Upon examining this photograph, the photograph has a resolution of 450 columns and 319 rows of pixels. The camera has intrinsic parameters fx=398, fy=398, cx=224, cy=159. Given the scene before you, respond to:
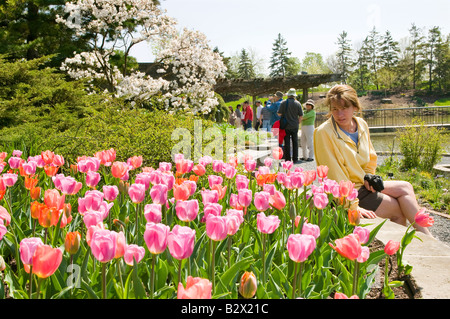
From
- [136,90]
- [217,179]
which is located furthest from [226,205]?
[136,90]

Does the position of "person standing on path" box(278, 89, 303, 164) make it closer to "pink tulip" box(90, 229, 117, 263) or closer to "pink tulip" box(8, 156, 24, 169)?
"pink tulip" box(8, 156, 24, 169)

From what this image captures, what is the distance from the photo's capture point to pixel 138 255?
1.34 m

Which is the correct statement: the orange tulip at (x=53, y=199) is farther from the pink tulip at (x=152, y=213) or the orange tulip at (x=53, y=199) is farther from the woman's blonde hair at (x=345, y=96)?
the woman's blonde hair at (x=345, y=96)

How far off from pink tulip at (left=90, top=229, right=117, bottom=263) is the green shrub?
25.8 feet

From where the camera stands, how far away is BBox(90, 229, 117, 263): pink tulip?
1.12 meters

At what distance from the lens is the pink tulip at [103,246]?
1122 millimetres

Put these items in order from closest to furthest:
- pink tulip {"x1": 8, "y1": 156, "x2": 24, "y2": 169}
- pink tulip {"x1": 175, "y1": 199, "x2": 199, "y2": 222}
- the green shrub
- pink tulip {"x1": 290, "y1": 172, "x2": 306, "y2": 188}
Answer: pink tulip {"x1": 175, "y1": 199, "x2": 199, "y2": 222}, pink tulip {"x1": 290, "y1": 172, "x2": 306, "y2": 188}, pink tulip {"x1": 8, "y1": 156, "x2": 24, "y2": 169}, the green shrub

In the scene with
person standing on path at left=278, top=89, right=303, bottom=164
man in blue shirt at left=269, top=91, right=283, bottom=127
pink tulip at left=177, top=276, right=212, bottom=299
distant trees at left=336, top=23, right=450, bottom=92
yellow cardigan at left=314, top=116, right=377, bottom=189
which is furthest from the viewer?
distant trees at left=336, top=23, right=450, bottom=92

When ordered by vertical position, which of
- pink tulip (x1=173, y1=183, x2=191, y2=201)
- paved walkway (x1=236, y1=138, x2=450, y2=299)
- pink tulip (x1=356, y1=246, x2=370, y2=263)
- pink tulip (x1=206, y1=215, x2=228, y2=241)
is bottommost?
paved walkway (x1=236, y1=138, x2=450, y2=299)

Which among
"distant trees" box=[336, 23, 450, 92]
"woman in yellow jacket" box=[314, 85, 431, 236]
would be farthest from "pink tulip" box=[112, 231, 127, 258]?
"distant trees" box=[336, 23, 450, 92]

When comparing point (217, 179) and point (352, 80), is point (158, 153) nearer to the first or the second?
point (217, 179)

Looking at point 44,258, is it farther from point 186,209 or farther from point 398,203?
point 398,203

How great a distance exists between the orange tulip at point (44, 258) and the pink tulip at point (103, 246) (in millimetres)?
102
